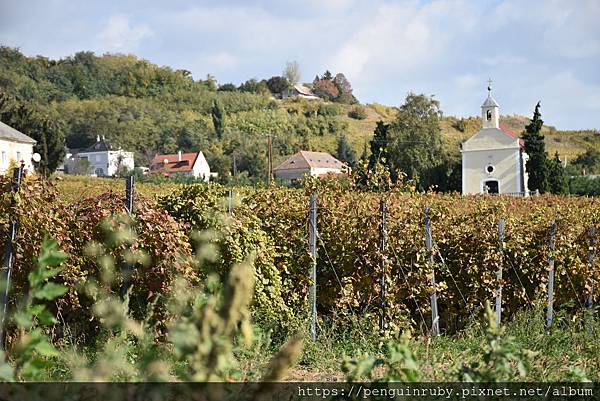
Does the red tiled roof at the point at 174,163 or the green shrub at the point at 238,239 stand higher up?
the red tiled roof at the point at 174,163

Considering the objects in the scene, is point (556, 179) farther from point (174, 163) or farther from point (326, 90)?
point (326, 90)

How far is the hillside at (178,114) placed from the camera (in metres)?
73.2

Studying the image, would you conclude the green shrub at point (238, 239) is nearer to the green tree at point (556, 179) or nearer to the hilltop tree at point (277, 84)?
the green tree at point (556, 179)

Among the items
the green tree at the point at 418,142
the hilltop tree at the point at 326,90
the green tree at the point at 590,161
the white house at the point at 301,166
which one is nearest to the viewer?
the green tree at the point at 418,142

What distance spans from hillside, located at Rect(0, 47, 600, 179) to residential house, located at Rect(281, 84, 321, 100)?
394 cm

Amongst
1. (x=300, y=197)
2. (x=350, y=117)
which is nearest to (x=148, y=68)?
(x=350, y=117)

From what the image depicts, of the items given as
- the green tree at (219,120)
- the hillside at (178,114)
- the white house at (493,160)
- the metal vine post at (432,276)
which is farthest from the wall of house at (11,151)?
the metal vine post at (432,276)

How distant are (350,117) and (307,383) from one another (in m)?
88.8

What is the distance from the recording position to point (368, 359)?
107 inches

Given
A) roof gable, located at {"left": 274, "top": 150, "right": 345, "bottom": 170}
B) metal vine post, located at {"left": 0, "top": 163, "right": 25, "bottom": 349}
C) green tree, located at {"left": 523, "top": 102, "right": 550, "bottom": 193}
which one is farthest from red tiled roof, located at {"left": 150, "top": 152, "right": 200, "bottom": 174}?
metal vine post, located at {"left": 0, "top": 163, "right": 25, "bottom": 349}

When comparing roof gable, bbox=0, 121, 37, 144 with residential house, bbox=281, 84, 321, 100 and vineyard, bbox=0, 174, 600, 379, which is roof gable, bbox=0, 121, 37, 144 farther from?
residential house, bbox=281, 84, 321, 100

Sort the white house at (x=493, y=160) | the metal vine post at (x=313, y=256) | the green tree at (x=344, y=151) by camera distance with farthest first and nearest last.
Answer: the green tree at (x=344, y=151)
the white house at (x=493, y=160)
the metal vine post at (x=313, y=256)

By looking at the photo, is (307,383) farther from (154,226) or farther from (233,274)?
(233,274)

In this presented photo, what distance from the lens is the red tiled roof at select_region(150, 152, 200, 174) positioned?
64.9 metres
